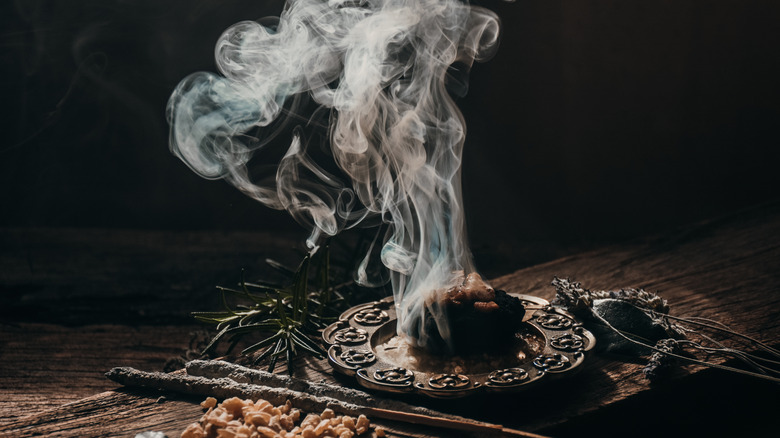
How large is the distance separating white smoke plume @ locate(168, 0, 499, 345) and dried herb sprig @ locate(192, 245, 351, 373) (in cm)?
38

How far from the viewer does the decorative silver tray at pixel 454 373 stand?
2240 mm

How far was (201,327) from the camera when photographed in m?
4.14

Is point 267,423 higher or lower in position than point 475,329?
lower

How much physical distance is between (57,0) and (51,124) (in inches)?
36.9

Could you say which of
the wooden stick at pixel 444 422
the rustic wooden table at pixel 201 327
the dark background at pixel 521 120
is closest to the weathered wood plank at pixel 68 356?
the rustic wooden table at pixel 201 327

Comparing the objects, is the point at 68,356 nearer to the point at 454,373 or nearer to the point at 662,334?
the point at 454,373

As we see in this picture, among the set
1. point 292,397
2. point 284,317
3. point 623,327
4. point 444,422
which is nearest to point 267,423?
point 292,397

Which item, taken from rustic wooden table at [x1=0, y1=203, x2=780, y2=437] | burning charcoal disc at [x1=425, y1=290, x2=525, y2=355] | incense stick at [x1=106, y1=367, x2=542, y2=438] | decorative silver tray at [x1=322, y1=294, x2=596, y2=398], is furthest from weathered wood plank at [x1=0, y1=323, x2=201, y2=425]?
burning charcoal disc at [x1=425, y1=290, x2=525, y2=355]

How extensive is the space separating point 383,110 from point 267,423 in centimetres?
174

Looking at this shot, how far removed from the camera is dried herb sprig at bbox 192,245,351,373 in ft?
9.14

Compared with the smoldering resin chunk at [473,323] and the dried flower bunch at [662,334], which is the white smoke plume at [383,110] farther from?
the dried flower bunch at [662,334]

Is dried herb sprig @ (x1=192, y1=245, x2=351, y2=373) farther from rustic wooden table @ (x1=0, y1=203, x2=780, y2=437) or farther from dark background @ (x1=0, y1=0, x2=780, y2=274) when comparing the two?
dark background @ (x1=0, y1=0, x2=780, y2=274)

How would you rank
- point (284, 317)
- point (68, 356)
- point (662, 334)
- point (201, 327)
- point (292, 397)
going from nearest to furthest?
point (292, 397) < point (662, 334) < point (284, 317) < point (68, 356) < point (201, 327)

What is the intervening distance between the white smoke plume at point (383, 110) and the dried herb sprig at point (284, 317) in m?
0.38
